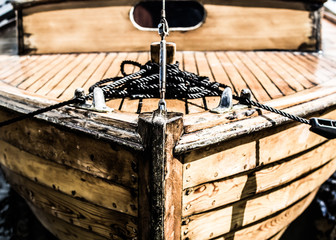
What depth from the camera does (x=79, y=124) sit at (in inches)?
56.7

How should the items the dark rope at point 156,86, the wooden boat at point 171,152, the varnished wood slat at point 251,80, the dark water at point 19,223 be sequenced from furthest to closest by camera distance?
the dark water at point 19,223, the varnished wood slat at point 251,80, the dark rope at point 156,86, the wooden boat at point 171,152

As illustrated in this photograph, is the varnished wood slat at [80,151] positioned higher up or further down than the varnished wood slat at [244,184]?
higher up

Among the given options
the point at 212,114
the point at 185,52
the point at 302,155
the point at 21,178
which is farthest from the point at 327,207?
the point at 21,178

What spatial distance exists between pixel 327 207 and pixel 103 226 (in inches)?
104

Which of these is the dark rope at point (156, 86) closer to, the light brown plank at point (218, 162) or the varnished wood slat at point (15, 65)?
the light brown plank at point (218, 162)

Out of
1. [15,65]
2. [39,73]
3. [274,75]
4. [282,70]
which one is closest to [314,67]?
[282,70]

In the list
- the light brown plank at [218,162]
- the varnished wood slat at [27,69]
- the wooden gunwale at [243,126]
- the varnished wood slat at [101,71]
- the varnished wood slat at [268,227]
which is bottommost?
the varnished wood slat at [268,227]

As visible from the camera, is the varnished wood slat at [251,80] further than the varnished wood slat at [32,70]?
No

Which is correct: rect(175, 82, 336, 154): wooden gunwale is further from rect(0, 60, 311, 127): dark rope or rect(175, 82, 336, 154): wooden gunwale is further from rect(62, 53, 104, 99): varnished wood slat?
rect(62, 53, 104, 99): varnished wood slat

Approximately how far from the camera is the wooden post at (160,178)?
1235mm

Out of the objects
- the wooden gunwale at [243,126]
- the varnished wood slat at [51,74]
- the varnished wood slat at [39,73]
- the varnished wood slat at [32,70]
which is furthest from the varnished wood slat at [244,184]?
the varnished wood slat at [32,70]

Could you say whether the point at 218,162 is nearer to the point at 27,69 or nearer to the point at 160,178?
the point at 160,178

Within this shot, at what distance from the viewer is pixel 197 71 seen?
2195 millimetres

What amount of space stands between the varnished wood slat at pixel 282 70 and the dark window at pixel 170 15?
785mm
